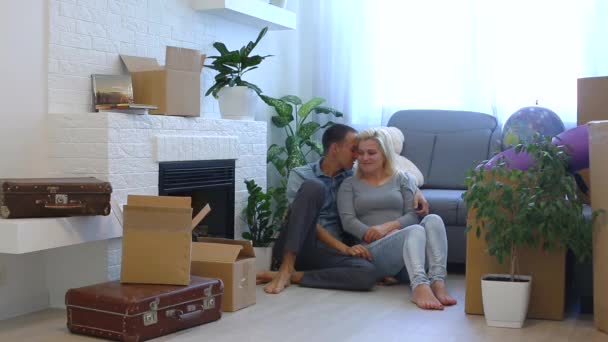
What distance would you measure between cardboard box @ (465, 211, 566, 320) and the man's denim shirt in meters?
1.00

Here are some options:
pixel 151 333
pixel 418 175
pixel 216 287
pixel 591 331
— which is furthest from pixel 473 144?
pixel 151 333

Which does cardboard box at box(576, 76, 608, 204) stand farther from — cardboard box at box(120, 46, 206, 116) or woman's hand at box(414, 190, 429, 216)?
cardboard box at box(120, 46, 206, 116)

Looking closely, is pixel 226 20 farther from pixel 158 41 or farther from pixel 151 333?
pixel 151 333

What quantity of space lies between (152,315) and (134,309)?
0.10 m

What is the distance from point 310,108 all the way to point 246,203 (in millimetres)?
1047

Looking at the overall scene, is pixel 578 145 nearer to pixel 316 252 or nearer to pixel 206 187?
pixel 316 252

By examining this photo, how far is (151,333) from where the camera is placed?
3.10 metres

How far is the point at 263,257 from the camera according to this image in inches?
184

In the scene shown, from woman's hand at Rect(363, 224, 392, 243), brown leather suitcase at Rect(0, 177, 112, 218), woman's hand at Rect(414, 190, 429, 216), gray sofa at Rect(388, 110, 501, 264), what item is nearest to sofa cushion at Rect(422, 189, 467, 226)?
woman's hand at Rect(414, 190, 429, 216)

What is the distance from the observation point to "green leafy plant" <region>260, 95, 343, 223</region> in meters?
5.36

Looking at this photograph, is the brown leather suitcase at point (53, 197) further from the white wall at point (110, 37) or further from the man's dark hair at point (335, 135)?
the man's dark hair at point (335, 135)

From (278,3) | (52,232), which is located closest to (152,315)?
(52,232)

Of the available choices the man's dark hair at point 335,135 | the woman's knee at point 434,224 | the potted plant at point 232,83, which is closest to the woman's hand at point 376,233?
the woman's knee at point 434,224

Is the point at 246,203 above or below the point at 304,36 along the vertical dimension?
below
